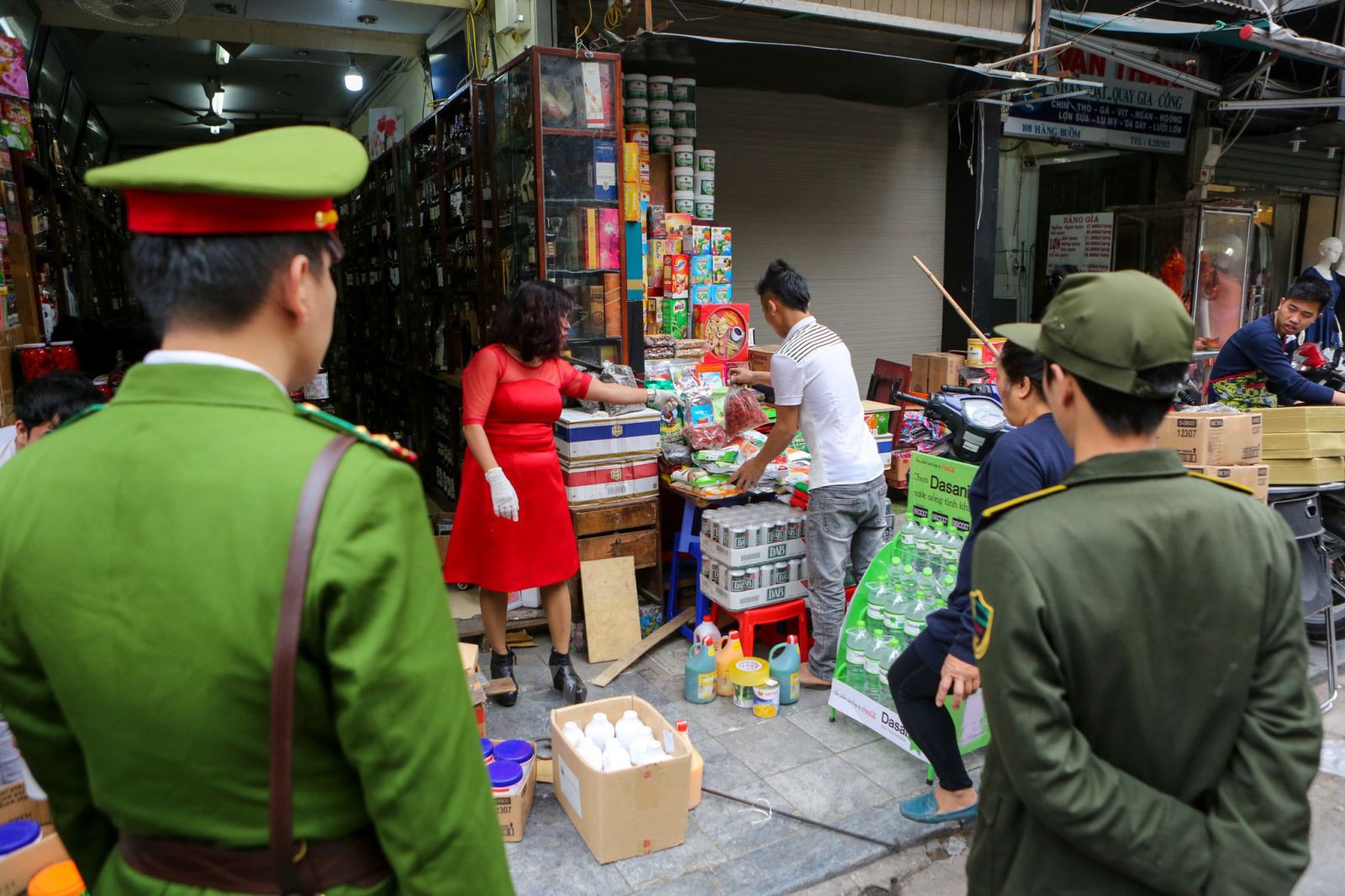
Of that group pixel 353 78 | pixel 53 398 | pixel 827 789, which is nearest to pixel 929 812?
pixel 827 789

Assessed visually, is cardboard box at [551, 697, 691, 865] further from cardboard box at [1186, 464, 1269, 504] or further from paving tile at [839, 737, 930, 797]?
cardboard box at [1186, 464, 1269, 504]

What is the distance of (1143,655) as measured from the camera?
1.54 m

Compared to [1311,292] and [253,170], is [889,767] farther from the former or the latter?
[1311,292]

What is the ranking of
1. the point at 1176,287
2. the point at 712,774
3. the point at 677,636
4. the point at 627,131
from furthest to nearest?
the point at 1176,287 → the point at 627,131 → the point at 677,636 → the point at 712,774

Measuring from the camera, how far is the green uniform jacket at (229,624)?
1081mm

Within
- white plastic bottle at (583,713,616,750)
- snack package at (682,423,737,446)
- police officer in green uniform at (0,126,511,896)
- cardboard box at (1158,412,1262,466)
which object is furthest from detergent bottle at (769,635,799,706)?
police officer in green uniform at (0,126,511,896)

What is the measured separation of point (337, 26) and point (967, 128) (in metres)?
5.84

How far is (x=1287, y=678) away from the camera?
157 centimetres

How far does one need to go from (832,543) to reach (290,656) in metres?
3.60

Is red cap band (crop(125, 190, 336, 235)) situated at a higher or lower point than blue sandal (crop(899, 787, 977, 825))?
higher


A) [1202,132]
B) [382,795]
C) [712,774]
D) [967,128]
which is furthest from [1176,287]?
[382,795]

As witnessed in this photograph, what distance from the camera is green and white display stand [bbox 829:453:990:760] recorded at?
365 cm

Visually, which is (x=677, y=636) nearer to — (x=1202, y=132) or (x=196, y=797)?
→ (x=196, y=797)

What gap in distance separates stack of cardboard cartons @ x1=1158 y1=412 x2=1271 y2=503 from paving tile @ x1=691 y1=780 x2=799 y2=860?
8.18 feet
